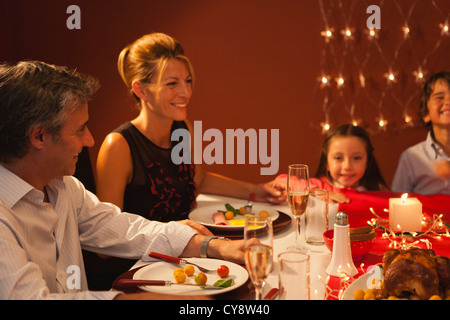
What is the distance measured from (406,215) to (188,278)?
2.33 ft

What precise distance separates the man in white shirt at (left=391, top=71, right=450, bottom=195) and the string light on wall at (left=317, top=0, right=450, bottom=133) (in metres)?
0.40

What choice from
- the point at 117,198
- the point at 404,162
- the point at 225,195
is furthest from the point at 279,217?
the point at 404,162

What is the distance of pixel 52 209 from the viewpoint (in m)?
1.27

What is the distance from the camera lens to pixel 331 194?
184 cm

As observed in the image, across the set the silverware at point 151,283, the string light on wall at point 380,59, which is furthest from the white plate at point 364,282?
the string light on wall at point 380,59

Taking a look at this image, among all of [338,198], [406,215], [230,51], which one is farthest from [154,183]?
[230,51]

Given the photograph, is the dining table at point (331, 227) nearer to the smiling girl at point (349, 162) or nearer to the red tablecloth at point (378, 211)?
the red tablecloth at point (378, 211)

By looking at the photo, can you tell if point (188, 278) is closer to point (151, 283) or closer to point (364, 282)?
point (151, 283)

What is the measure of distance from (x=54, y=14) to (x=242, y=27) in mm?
1189

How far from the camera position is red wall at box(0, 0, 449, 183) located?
3.09 m

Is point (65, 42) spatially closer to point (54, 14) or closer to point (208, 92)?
point (54, 14)

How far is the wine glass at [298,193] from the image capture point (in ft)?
4.43

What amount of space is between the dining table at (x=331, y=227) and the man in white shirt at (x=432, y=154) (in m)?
0.72

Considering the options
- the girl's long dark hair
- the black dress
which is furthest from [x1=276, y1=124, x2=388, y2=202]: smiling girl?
the black dress
